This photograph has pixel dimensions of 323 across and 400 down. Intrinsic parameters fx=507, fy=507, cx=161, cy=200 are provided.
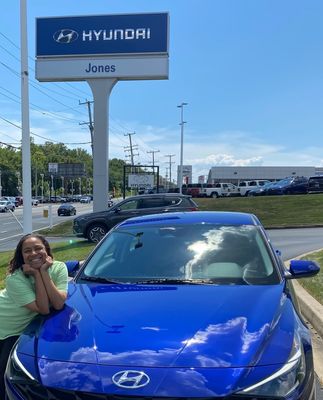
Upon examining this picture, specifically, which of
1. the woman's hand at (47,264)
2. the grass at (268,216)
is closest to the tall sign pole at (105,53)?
the grass at (268,216)

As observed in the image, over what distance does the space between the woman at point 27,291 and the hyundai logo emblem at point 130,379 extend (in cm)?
110

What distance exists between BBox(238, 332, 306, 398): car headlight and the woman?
1.53 metres

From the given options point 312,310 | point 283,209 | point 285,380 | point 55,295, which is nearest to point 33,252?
point 55,295

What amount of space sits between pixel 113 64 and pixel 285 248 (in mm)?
11807

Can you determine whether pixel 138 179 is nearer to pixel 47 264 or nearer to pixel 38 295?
pixel 47 264

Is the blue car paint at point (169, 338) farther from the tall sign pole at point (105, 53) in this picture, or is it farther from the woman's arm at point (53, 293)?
the tall sign pole at point (105, 53)

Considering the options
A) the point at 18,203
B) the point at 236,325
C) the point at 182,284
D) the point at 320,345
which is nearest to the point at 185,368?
the point at 236,325

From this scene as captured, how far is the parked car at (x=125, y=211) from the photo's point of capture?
17688mm

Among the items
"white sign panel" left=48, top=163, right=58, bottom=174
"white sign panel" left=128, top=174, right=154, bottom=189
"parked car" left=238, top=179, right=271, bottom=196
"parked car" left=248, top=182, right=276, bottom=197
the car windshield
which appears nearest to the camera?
the car windshield

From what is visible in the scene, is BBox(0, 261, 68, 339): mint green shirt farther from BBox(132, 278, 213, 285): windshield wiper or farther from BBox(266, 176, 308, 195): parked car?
BBox(266, 176, 308, 195): parked car

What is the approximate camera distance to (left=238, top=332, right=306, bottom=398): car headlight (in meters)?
2.33

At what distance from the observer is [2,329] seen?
3.48 m

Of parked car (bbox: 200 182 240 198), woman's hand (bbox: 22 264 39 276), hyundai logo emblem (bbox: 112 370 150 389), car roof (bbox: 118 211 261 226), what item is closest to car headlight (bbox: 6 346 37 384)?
hyundai logo emblem (bbox: 112 370 150 389)

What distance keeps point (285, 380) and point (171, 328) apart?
0.64 metres
